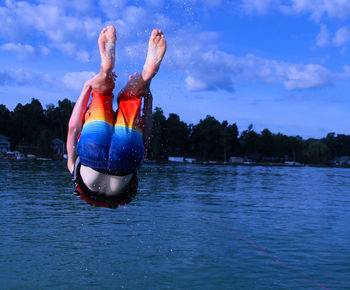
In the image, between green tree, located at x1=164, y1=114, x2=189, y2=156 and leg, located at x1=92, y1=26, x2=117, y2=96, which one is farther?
green tree, located at x1=164, y1=114, x2=189, y2=156

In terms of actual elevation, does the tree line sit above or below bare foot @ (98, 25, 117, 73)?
above

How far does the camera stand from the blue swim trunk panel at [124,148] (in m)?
4.81

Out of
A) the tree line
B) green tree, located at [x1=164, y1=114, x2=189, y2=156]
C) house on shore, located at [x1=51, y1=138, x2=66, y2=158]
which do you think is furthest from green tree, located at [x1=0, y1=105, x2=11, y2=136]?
green tree, located at [x1=164, y1=114, x2=189, y2=156]

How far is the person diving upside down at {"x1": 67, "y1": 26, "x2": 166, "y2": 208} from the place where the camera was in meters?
4.80

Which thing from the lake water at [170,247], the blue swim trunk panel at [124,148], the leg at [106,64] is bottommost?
the lake water at [170,247]

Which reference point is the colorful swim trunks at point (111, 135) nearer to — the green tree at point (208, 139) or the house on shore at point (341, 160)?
the green tree at point (208, 139)

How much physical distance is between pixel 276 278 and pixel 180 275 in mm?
2711

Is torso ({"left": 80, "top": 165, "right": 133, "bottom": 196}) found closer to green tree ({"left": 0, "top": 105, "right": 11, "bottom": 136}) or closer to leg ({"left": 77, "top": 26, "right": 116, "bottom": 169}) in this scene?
leg ({"left": 77, "top": 26, "right": 116, "bottom": 169})

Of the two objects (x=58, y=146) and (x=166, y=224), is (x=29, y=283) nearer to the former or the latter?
(x=166, y=224)

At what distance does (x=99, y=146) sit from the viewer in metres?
4.79

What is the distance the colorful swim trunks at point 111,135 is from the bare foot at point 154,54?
347mm

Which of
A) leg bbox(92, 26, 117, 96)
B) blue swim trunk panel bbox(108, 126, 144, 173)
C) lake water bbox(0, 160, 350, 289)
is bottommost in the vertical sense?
lake water bbox(0, 160, 350, 289)

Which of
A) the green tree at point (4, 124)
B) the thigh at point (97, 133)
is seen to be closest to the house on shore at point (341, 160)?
the green tree at point (4, 124)

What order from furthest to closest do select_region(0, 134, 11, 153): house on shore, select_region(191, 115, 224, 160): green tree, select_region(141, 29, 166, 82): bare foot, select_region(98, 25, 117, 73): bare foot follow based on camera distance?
select_region(191, 115, 224, 160): green tree
select_region(0, 134, 11, 153): house on shore
select_region(141, 29, 166, 82): bare foot
select_region(98, 25, 117, 73): bare foot
